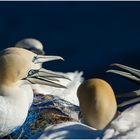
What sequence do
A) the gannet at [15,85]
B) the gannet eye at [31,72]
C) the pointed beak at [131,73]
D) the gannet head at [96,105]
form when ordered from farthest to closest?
the gannet eye at [31,72], the gannet at [15,85], the pointed beak at [131,73], the gannet head at [96,105]

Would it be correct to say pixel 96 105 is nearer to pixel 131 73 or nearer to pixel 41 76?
pixel 131 73

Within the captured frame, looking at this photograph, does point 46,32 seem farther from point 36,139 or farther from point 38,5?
point 36,139

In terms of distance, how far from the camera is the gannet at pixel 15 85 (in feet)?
16.5

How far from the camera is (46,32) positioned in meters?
9.45

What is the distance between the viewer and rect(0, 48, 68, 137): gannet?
5035 mm

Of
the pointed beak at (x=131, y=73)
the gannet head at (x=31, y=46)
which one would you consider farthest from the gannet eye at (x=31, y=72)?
the gannet head at (x=31, y=46)

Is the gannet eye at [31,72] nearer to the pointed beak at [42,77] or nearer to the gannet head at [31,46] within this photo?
the pointed beak at [42,77]

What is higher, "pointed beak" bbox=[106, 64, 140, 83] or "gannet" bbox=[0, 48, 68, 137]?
"pointed beak" bbox=[106, 64, 140, 83]

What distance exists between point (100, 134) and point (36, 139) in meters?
0.32

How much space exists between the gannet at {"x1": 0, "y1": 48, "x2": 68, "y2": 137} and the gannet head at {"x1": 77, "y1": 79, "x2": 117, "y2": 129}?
0.53m

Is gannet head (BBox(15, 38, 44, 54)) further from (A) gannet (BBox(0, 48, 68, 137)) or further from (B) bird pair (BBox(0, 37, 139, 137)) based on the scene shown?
(A) gannet (BBox(0, 48, 68, 137))

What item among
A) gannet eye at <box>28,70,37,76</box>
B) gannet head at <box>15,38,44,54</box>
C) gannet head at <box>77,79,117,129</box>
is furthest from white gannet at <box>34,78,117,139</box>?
gannet head at <box>15,38,44,54</box>

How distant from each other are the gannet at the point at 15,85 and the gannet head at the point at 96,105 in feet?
1.74

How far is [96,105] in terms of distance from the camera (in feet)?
15.0
